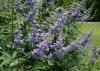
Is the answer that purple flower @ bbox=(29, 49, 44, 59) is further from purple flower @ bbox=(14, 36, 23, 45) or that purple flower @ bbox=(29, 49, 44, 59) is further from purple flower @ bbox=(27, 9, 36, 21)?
purple flower @ bbox=(27, 9, 36, 21)

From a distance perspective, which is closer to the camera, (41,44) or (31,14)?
(41,44)

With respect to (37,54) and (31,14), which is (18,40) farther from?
(31,14)

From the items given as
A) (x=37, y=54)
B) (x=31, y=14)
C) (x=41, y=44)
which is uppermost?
(x=31, y=14)

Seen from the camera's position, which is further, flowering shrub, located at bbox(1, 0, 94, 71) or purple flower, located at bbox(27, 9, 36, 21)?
purple flower, located at bbox(27, 9, 36, 21)

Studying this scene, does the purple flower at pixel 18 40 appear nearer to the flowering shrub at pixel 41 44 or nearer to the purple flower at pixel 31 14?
the flowering shrub at pixel 41 44

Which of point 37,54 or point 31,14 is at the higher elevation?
point 31,14

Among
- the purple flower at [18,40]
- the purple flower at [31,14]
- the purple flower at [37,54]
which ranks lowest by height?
the purple flower at [37,54]

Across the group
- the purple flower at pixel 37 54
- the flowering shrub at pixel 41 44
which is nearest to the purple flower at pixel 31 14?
the flowering shrub at pixel 41 44

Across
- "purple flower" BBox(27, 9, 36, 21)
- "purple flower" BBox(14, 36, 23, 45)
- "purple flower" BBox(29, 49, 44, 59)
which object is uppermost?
"purple flower" BBox(27, 9, 36, 21)

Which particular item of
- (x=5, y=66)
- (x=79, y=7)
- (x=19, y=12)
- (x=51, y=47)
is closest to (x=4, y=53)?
(x=5, y=66)

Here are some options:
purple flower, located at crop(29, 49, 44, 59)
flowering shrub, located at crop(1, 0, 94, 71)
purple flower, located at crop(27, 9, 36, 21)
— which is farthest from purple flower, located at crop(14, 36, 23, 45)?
purple flower, located at crop(27, 9, 36, 21)

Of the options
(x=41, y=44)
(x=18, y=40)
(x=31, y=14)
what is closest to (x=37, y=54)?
(x=41, y=44)

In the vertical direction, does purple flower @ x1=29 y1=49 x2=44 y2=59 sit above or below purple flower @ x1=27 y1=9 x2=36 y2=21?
below

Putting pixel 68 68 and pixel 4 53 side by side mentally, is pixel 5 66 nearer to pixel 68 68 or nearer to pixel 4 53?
pixel 4 53
